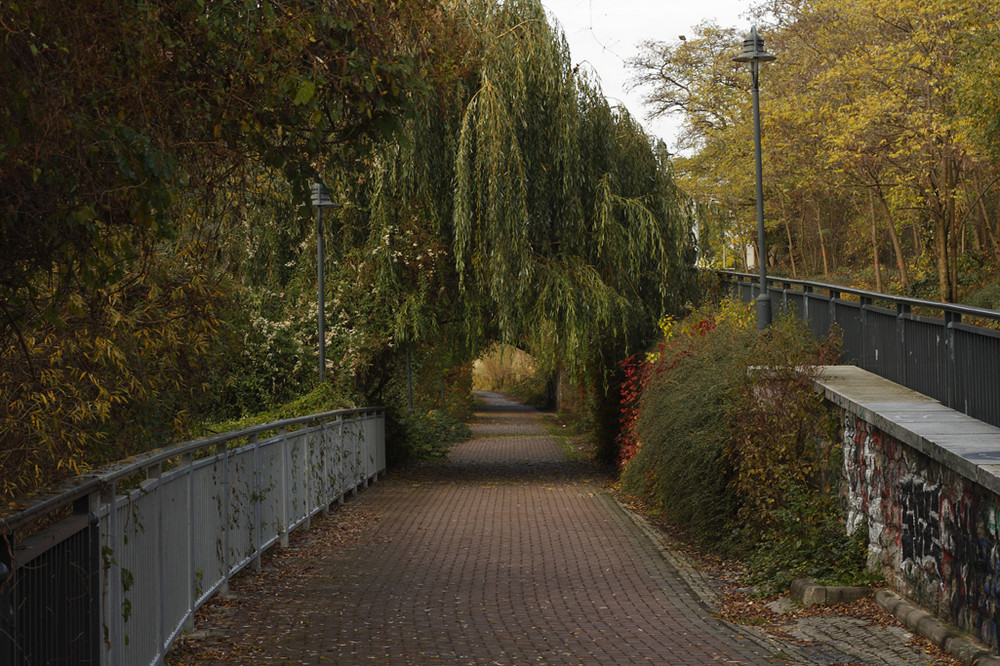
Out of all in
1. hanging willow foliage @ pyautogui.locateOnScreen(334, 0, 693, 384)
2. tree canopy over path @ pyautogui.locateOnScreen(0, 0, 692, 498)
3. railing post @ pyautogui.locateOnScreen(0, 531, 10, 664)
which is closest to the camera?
railing post @ pyautogui.locateOnScreen(0, 531, 10, 664)

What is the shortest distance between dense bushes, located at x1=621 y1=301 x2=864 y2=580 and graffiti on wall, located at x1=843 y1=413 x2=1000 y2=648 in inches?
19.0

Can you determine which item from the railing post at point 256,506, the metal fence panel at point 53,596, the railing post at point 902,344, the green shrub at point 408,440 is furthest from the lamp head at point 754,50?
the green shrub at point 408,440

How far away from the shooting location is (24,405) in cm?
821

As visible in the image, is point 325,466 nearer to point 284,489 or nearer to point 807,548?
point 284,489

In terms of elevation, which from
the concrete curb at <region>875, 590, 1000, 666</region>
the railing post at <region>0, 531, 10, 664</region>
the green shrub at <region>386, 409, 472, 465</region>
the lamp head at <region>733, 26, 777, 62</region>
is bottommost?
the green shrub at <region>386, 409, 472, 465</region>

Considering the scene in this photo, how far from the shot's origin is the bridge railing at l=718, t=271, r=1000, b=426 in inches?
364

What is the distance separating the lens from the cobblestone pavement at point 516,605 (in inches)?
300

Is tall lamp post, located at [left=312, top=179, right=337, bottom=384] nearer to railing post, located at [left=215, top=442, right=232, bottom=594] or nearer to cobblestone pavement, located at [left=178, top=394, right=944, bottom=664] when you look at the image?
cobblestone pavement, located at [left=178, top=394, right=944, bottom=664]

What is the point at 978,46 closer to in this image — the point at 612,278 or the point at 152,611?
the point at 612,278

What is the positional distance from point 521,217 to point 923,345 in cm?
963

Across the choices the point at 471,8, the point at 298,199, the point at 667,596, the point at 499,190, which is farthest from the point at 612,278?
the point at 298,199

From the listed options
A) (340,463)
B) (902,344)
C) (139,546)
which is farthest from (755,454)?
(340,463)

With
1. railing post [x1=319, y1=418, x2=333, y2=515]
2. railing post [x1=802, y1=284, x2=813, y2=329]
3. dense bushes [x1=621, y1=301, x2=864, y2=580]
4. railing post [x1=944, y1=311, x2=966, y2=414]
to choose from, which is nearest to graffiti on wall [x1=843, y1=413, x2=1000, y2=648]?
dense bushes [x1=621, y1=301, x2=864, y2=580]

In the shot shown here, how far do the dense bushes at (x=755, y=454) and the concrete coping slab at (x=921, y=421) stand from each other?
426mm
